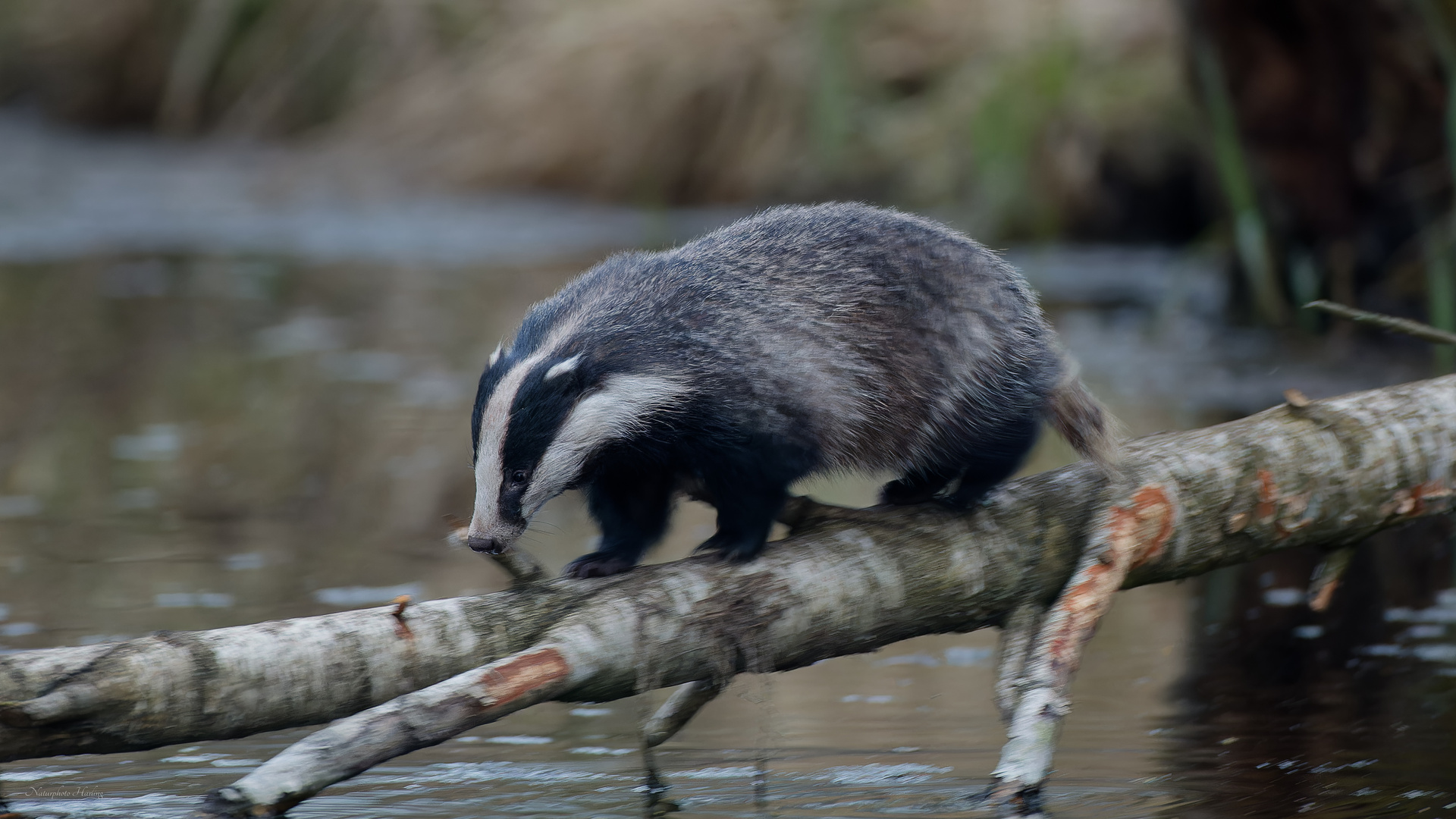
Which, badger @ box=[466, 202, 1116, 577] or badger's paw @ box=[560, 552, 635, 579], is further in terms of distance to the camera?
badger's paw @ box=[560, 552, 635, 579]

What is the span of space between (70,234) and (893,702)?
13375mm

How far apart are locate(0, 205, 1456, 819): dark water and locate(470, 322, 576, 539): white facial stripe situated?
0.60m

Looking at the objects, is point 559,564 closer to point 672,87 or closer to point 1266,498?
point 1266,498

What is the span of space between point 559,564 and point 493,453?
2382mm

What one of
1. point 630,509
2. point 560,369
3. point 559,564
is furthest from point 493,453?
point 559,564

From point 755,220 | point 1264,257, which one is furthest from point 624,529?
point 1264,257

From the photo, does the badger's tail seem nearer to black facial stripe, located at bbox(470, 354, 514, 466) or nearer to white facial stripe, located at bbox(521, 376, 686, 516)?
white facial stripe, located at bbox(521, 376, 686, 516)

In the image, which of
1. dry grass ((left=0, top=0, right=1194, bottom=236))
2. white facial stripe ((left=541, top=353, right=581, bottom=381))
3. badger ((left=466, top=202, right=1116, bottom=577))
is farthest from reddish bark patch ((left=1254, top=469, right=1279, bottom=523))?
dry grass ((left=0, top=0, right=1194, bottom=236))

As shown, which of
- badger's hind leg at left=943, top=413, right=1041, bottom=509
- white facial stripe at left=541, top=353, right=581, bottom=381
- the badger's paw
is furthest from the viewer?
badger's hind leg at left=943, top=413, right=1041, bottom=509

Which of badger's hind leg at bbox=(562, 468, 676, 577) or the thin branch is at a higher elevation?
the thin branch

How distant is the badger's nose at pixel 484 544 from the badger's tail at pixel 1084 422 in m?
1.50

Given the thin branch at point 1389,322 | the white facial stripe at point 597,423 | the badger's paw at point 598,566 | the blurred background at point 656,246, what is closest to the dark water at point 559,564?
the blurred background at point 656,246

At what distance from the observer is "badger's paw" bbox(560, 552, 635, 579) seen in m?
4.22

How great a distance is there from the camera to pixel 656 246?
14328 mm
